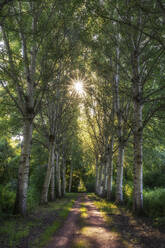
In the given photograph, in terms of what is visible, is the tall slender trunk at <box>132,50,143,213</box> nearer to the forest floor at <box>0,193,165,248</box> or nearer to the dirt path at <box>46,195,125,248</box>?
the forest floor at <box>0,193,165,248</box>

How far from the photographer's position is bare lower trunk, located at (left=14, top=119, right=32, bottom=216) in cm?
879

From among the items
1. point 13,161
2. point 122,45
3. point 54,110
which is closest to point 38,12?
point 122,45

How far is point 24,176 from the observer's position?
359 inches

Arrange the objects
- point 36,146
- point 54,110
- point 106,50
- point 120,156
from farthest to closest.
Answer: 1. point 36,146
2. point 54,110
3. point 120,156
4. point 106,50

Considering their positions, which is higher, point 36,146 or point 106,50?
point 106,50

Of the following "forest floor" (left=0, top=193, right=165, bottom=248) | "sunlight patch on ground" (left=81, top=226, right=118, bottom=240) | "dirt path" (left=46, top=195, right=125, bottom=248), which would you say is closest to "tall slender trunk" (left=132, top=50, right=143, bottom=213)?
"forest floor" (left=0, top=193, right=165, bottom=248)

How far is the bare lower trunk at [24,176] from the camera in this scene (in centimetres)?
879

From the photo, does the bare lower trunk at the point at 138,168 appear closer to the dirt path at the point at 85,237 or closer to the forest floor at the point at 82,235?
the forest floor at the point at 82,235

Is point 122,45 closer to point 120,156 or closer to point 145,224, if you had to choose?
point 120,156

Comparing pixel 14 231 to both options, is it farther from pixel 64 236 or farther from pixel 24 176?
pixel 24 176

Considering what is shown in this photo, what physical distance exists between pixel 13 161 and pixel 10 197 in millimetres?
3120

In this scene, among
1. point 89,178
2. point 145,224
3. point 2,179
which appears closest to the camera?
point 145,224

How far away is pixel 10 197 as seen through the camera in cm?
966

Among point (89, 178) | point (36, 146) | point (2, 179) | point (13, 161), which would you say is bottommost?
point (89, 178)
